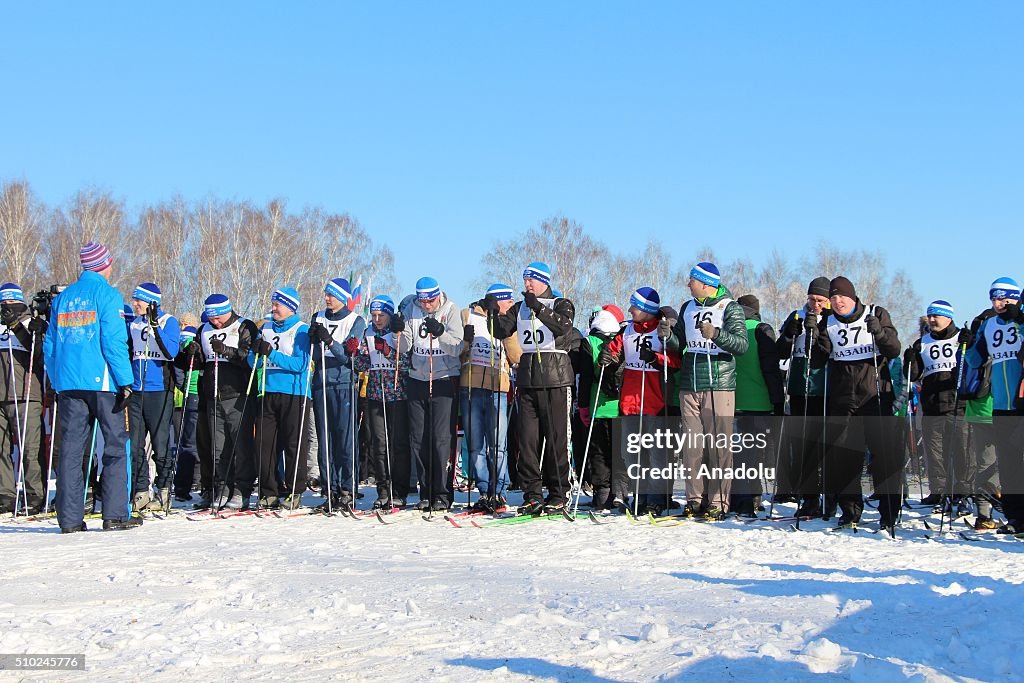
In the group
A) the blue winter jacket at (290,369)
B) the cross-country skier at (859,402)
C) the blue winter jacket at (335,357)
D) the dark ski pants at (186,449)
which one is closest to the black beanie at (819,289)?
the cross-country skier at (859,402)

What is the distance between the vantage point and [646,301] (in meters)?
10.4

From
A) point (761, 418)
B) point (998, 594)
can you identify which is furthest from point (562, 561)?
point (761, 418)

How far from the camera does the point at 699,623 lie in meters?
5.15

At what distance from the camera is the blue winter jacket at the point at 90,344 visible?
29.1ft

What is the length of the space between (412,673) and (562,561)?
123 inches

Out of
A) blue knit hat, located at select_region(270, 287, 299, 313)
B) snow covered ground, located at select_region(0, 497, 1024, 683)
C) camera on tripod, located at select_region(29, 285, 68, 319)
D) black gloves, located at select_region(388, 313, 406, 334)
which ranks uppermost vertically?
blue knit hat, located at select_region(270, 287, 299, 313)

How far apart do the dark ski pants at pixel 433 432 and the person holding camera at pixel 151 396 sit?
2454 mm

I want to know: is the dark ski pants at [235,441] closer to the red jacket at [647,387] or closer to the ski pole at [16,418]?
the ski pole at [16,418]

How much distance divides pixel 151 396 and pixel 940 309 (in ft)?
25.4

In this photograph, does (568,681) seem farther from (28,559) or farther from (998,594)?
(28,559)

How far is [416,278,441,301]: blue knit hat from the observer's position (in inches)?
415

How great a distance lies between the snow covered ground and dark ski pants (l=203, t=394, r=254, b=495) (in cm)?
231

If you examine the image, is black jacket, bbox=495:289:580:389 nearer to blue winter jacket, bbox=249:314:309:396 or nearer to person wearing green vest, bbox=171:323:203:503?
blue winter jacket, bbox=249:314:309:396

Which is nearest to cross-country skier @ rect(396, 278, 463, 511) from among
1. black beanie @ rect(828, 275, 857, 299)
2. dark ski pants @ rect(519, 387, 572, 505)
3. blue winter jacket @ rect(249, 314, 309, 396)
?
dark ski pants @ rect(519, 387, 572, 505)
